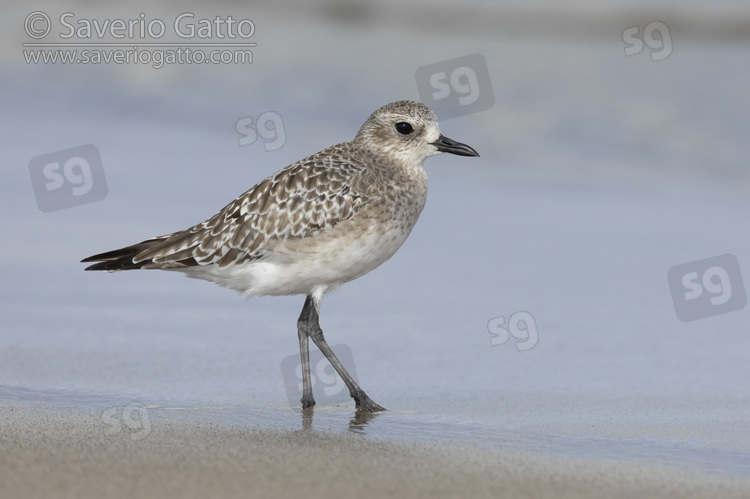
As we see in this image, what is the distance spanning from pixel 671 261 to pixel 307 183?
3.87 m

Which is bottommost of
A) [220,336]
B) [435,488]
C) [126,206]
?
[435,488]

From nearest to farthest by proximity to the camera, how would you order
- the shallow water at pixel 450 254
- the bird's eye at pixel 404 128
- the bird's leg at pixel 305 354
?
the shallow water at pixel 450 254, the bird's leg at pixel 305 354, the bird's eye at pixel 404 128

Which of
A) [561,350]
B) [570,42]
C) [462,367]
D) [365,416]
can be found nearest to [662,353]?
[561,350]

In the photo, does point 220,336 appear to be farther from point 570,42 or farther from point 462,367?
point 570,42

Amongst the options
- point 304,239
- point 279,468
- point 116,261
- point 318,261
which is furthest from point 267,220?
point 279,468

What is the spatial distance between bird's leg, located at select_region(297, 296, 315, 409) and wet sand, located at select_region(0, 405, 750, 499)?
0.91 metres

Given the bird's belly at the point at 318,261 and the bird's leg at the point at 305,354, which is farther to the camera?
the bird's belly at the point at 318,261

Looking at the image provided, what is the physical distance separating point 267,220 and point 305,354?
0.88 m

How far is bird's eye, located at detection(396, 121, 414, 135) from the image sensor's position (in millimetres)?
8180

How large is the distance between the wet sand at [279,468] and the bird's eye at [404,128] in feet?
8.20

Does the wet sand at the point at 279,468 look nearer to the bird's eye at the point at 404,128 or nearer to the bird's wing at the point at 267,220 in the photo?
the bird's wing at the point at 267,220

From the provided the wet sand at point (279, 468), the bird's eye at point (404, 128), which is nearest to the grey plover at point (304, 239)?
the bird's eye at point (404, 128)

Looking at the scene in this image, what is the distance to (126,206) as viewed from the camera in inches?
440

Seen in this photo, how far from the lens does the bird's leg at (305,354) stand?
7383 mm
